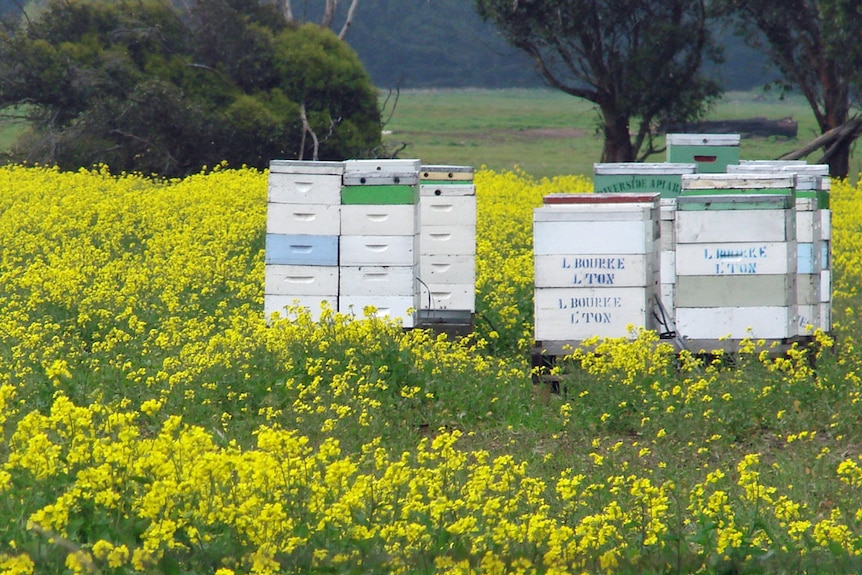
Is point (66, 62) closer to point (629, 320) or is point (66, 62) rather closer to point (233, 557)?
point (629, 320)

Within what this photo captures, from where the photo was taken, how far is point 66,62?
27.1 metres

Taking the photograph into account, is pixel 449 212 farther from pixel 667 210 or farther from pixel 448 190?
pixel 667 210

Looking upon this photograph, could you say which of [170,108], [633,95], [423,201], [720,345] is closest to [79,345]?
[423,201]

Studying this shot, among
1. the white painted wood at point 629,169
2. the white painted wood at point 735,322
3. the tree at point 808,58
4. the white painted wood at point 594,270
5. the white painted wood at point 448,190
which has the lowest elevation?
the white painted wood at point 735,322

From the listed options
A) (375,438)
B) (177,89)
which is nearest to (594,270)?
(375,438)

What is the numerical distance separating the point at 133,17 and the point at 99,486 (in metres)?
25.5

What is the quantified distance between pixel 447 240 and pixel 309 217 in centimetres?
171

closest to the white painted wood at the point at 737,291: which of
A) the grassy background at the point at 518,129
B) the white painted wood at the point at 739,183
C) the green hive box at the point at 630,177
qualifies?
the white painted wood at the point at 739,183

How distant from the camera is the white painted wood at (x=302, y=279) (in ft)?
33.6

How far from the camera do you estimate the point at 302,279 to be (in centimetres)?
1023

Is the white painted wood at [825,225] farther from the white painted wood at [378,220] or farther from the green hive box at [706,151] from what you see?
the white painted wood at [378,220]

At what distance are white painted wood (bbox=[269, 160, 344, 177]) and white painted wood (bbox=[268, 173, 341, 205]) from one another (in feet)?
0.12

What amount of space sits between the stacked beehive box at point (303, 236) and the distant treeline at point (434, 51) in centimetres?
8391

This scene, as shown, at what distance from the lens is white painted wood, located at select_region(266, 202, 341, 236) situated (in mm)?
10219
